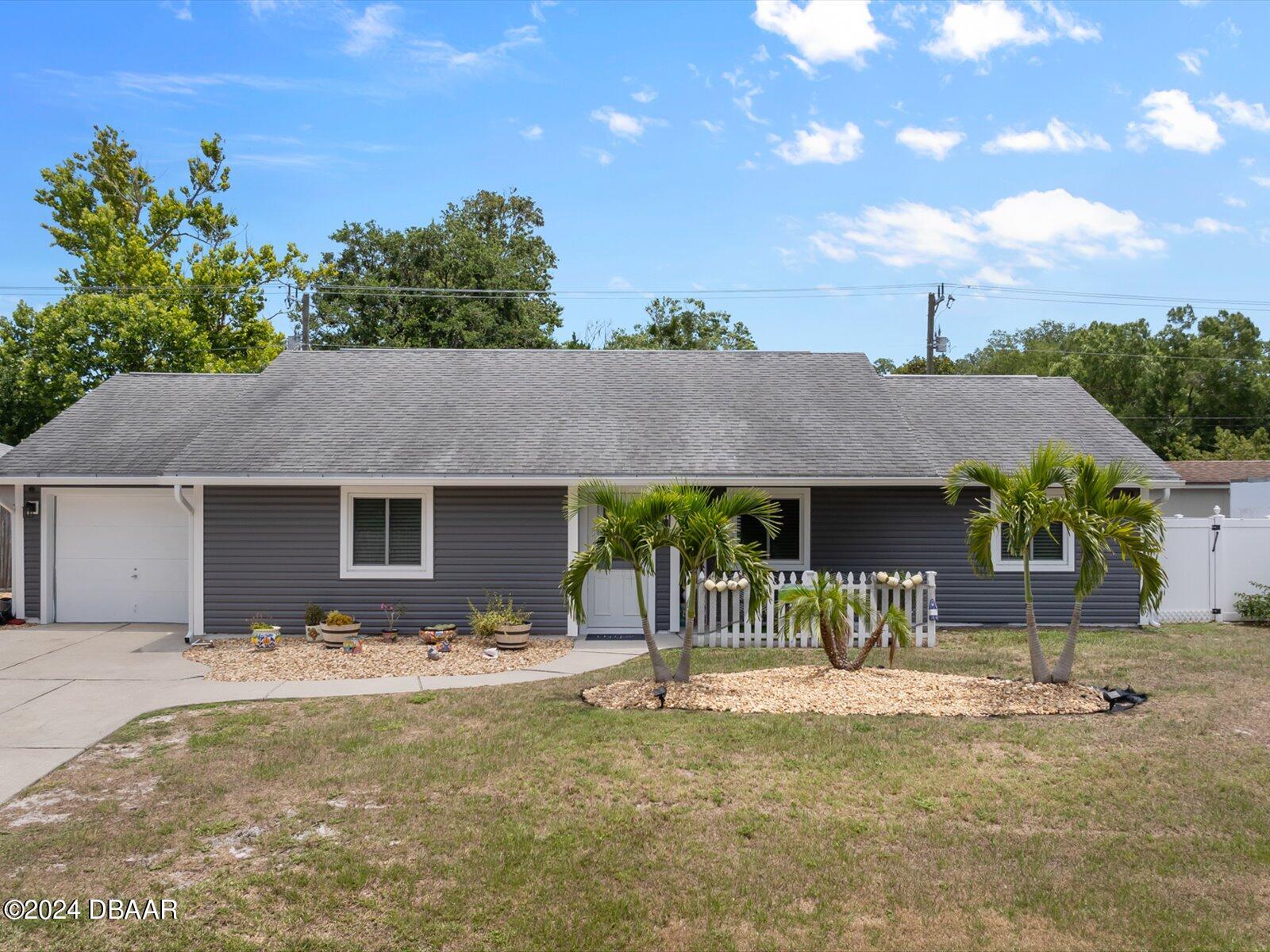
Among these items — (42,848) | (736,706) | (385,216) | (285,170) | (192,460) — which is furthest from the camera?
(385,216)

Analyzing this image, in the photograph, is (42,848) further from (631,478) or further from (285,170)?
(285,170)

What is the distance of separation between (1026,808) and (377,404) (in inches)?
470

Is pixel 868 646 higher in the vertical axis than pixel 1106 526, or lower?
lower

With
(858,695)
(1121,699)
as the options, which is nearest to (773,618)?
(858,695)

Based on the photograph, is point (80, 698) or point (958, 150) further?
point (958, 150)

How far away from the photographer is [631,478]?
13.0 m

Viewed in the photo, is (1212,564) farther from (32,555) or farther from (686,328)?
(686,328)

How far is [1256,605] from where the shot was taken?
1500 centimetres

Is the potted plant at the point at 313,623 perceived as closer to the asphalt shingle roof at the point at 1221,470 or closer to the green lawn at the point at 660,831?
the green lawn at the point at 660,831

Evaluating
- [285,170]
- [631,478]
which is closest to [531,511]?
[631,478]

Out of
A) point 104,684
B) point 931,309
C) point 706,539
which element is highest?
point 931,309

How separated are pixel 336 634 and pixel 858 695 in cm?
707

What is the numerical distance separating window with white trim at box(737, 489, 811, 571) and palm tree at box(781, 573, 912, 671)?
3.55 meters

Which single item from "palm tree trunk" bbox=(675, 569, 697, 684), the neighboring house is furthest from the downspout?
the neighboring house
